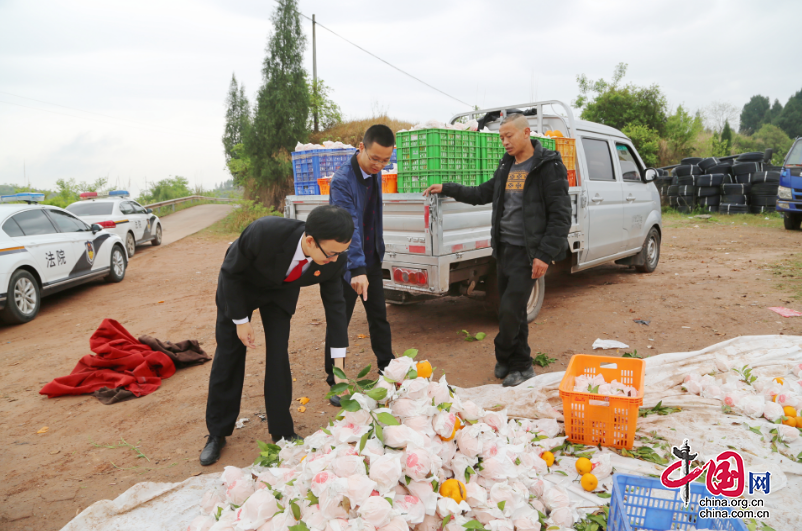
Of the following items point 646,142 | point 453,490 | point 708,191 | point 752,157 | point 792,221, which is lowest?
point 453,490

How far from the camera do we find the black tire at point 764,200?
53.4 ft

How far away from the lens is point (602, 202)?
6488 millimetres

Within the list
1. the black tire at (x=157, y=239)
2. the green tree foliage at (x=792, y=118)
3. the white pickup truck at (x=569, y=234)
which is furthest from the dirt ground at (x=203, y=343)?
the green tree foliage at (x=792, y=118)

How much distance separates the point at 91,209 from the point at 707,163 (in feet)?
66.5

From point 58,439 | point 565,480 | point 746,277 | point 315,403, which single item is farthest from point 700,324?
point 58,439

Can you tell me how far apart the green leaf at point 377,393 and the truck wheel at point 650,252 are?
7.13 meters

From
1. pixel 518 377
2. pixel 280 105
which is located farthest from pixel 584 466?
pixel 280 105

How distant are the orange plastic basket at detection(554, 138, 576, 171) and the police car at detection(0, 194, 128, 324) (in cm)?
734

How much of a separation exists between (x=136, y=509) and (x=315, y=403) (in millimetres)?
1556

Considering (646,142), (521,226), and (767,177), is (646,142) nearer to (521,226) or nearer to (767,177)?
(767,177)

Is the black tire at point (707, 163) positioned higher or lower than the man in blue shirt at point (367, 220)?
higher

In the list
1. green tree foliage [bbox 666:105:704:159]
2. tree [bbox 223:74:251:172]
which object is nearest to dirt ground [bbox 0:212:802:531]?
green tree foliage [bbox 666:105:704:159]

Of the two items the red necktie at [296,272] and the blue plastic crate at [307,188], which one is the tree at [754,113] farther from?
the red necktie at [296,272]

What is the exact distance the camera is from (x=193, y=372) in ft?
15.9
